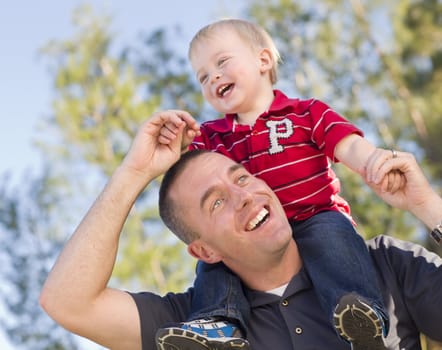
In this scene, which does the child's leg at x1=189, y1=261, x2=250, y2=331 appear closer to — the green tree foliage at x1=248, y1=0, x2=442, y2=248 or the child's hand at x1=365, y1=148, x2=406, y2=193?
the child's hand at x1=365, y1=148, x2=406, y2=193

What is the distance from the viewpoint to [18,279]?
1645 centimetres

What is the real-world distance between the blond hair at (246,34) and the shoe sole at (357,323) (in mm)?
1308

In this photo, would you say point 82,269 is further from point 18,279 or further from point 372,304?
point 18,279

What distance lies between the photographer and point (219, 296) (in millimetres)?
2725

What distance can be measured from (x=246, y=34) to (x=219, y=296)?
1.18 m

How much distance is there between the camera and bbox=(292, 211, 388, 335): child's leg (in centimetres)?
255

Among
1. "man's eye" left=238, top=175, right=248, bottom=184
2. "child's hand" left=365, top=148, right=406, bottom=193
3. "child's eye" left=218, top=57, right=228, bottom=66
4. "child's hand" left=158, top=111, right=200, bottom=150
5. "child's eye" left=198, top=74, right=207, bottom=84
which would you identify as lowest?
"child's hand" left=365, top=148, right=406, bottom=193

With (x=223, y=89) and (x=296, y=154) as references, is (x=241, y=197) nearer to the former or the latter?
(x=296, y=154)

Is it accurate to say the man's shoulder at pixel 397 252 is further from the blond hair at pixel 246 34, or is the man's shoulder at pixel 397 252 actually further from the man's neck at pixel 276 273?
the blond hair at pixel 246 34

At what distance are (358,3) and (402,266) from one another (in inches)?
601

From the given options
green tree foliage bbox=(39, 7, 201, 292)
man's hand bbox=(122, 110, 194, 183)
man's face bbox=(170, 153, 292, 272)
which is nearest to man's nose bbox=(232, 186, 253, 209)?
man's face bbox=(170, 153, 292, 272)

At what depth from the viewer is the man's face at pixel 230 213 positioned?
2686 mm

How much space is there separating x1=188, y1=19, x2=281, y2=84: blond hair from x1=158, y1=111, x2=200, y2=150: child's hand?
0.48 m

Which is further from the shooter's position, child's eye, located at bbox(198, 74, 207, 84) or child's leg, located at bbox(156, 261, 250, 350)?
child's eye, located at bbox(198, 74, 207, 84)
